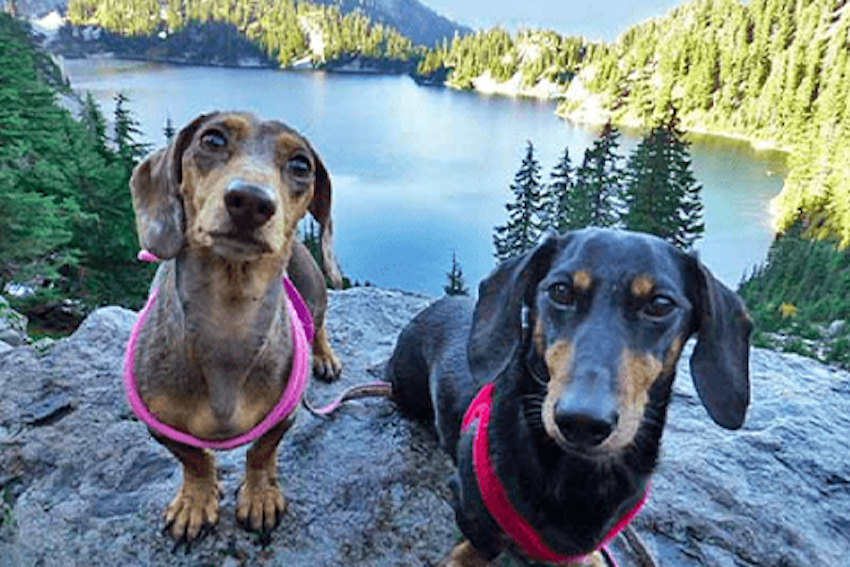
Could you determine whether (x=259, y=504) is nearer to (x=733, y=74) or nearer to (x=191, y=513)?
(x=191, y=513)

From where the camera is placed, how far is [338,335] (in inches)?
232

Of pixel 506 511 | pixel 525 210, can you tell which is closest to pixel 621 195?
pixel 525 210

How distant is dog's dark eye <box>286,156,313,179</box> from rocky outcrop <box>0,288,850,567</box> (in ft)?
6.48

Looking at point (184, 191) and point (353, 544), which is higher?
point (184, 191)

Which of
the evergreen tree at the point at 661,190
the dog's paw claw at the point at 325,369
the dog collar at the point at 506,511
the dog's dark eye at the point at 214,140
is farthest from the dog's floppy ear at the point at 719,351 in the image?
the evergreen tree at the point at 661,190

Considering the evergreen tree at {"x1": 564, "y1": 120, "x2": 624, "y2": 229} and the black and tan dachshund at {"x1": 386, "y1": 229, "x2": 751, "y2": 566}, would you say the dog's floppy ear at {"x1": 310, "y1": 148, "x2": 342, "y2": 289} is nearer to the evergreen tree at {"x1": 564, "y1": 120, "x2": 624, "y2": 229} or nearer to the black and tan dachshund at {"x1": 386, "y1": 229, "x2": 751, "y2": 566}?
the black and tan dachshund at {"x1": 386, "y1": 229, "x2": 751, "y2": 566}

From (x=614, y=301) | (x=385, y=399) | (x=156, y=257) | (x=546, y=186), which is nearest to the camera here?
(x=614, y=301)

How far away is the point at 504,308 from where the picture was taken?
9.53ft

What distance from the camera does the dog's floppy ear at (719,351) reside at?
108 inches

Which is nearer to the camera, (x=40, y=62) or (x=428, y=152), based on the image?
(x=40, y=62)

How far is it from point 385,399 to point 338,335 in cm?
135

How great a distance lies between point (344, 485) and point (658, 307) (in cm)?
227

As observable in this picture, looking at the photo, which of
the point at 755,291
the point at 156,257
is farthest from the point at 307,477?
the point at 755,291

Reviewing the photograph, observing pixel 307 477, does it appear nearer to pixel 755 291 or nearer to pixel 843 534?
pixel 843 534
